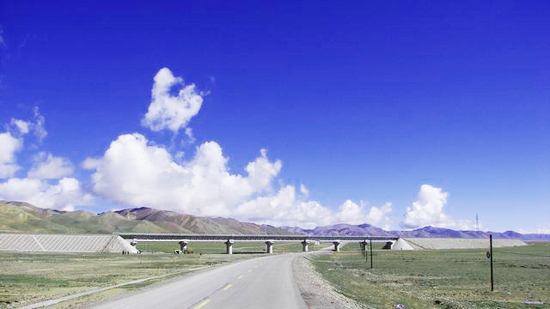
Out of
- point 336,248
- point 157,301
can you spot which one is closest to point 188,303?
point 157,301

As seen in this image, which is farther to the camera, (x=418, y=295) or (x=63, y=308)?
(x=418, y=295)

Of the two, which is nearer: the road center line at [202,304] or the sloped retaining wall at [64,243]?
the road center line at [202,304]

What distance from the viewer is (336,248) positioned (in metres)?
190

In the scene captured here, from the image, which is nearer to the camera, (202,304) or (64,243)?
(202,304)

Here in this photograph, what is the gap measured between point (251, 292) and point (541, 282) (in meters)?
34.4

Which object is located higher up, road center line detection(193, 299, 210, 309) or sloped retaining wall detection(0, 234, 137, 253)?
road center line detection(193, 299, 210, 309)

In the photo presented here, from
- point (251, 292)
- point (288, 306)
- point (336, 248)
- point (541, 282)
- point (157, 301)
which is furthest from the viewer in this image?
point (336, 248)

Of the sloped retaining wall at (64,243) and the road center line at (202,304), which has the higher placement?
the road center line at (202,304)

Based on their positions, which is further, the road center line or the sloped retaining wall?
the sloped retaining wall

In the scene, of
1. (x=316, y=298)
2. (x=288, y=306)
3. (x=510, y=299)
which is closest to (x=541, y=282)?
(x=510, y=299)

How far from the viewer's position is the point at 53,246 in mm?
142375

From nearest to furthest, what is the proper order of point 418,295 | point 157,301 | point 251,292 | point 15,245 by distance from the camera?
point 157,301, point 251,292, point 418,295, point 15,245

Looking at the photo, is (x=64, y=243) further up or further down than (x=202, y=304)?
further down

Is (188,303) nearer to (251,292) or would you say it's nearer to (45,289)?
(251,292)
